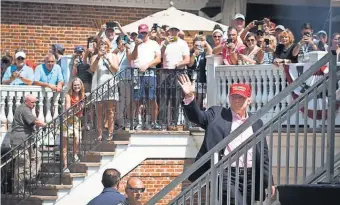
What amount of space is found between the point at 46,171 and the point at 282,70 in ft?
14.2

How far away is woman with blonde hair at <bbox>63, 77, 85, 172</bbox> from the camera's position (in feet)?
54.5

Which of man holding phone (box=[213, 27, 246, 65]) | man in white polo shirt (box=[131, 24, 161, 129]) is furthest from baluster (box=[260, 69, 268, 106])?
man in white polo shirt (box=[131, 24, 161, 129])

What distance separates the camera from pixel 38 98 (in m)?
17.7

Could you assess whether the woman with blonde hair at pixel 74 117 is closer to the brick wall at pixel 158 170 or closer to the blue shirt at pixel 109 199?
the brick wall at pixel 158 170

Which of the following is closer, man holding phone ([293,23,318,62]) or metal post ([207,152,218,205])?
metal post ([207,152,218,205])

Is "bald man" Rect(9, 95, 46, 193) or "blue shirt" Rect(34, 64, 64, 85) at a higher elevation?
"blue shirt" Rect(34, 64, 64, 85)

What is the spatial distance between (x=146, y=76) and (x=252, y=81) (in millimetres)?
2030

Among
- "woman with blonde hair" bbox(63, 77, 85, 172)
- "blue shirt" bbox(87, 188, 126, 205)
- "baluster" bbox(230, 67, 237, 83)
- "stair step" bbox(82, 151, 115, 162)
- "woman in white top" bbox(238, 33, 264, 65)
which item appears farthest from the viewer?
"woman with blonde hair" bbox(63, 77, 85, 172)

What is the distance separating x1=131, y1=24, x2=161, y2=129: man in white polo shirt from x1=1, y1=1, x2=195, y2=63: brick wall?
578cm

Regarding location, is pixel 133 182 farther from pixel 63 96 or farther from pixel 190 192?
pixel 63 96

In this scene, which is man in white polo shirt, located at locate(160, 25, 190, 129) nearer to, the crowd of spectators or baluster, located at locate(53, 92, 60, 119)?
the crowd of spectators

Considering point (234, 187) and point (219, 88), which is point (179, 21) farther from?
point (234, 187)

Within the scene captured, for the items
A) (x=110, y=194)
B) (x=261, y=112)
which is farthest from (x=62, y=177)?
(x=261, y=112)

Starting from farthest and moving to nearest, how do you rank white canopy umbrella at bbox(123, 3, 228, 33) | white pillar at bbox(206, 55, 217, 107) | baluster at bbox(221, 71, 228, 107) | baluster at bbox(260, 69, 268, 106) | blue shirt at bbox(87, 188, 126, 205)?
1. white canopy umbrella at bbox(123, 3, 228, 33)
2. white pillar at bbox(206, 55, 217, 107)
3. baluster at bbox(221, 71, 228, 107)
4. baluster at bbox(260, 69, 268, 106)
5. blue shirt at bbox(87, 188, 126, 205)
